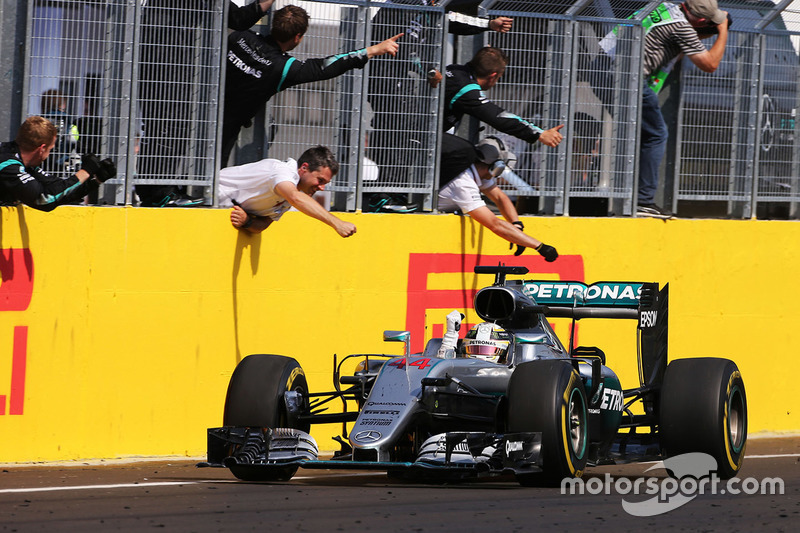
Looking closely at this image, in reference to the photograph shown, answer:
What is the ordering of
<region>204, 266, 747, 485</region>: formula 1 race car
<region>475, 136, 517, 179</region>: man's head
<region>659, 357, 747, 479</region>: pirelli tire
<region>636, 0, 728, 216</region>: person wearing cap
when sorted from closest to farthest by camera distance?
<region>204, 266, 747, 485</region>: formula 1 race car < <region>659, 357, 747, 479</region>: pirelli tire < <region>475, 136, 517, 179</region>: man's head < <region>636, 0, 728, 216</region>: person wearing cap

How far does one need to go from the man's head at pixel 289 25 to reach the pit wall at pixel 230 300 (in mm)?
1373

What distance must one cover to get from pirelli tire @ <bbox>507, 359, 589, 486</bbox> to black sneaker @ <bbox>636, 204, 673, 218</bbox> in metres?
4.54

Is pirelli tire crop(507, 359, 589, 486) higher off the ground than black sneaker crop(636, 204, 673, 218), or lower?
lower

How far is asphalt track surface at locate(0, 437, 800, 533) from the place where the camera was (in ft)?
21.9

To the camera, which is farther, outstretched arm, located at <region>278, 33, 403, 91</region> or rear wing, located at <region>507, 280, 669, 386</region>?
outstretched arm, located at <region>278, 33, 403, 91</region>

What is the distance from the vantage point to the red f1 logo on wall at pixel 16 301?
357 inches

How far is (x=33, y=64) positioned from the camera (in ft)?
31.4

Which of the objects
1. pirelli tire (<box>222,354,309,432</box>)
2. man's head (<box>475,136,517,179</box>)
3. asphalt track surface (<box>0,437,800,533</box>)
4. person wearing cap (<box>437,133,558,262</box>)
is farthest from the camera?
man's head (<box>475,136,517,179</box>)

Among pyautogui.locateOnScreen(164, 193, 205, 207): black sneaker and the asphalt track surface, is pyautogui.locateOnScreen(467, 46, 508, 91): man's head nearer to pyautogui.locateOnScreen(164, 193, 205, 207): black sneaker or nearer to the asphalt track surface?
pyautogui.locateOnScreen(164, 193, 205, 207): black sneaker

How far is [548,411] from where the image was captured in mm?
7609

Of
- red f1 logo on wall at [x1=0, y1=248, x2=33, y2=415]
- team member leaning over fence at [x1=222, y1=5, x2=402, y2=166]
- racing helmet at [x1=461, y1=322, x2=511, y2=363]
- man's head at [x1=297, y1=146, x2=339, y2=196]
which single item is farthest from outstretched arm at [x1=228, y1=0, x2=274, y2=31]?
racing helmet at [x1=461, y1=322, x2=511, y2=363]

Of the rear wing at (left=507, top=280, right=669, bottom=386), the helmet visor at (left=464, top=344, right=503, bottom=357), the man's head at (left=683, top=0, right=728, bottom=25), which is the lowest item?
the helmet visor at (left=464, top=344, right=503, bottom=357)

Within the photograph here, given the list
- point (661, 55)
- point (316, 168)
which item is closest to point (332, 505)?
point (316, 168)

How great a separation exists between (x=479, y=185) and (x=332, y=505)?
4742mm
